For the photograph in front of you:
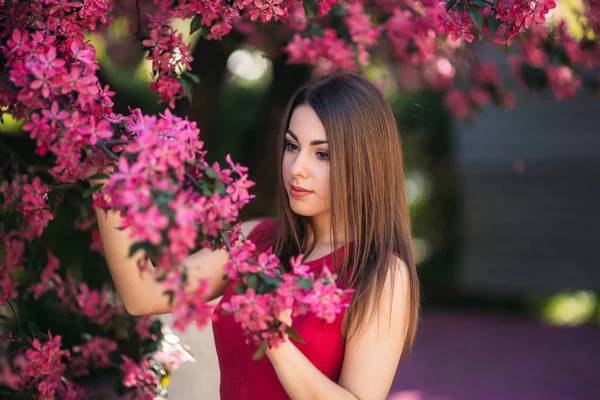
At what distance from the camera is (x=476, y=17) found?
191cm

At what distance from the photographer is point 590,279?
24.8 ft

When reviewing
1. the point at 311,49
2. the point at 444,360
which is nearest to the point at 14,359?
the point at 311,49

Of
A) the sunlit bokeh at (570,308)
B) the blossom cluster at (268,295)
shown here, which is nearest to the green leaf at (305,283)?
the blossom cluster at (268,295)

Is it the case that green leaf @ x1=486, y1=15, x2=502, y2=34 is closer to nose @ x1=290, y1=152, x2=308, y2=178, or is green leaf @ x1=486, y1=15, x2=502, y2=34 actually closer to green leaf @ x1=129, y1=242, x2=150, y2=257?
nose @ x1=290, y1=152, x2=308, y2=178

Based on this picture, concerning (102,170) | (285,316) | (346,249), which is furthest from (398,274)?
(102,170)

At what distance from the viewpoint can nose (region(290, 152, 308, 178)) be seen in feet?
6.63

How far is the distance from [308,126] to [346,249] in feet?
1.16

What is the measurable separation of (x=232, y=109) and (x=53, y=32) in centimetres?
532

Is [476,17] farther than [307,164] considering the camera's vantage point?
No

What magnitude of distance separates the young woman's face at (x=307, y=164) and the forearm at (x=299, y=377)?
47 cm

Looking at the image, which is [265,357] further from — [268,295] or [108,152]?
[108,152]

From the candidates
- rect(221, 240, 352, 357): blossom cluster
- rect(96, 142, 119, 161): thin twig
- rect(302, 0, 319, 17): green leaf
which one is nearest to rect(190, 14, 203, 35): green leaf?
rect(302, 0, 319, 17): green leaf

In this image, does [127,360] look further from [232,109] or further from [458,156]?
[458,156]

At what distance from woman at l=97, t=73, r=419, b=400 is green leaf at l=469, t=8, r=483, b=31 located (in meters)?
0.36
